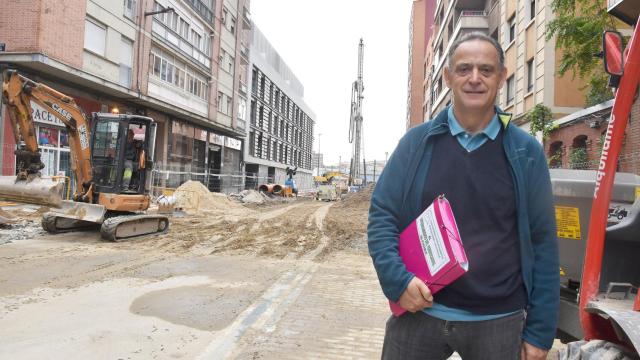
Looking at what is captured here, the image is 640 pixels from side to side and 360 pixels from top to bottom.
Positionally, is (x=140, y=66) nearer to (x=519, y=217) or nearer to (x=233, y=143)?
(x=233, y=143)

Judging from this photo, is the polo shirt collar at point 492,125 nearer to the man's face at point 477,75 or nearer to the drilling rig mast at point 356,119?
the man's face at point 477,75

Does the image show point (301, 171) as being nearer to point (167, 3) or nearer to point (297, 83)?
point (297, 83)

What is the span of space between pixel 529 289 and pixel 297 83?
78702mm

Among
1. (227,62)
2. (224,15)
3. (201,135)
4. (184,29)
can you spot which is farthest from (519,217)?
(227,62)

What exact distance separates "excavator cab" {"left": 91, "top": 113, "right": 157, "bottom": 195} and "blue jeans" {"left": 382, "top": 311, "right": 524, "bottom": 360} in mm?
11349

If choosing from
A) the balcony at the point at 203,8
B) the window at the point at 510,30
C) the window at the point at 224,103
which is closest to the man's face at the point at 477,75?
the window at the point at 510,30

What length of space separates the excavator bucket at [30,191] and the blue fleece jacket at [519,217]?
1025 cm

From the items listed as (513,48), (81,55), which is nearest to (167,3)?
(81,55)

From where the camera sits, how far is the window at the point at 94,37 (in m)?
20.6

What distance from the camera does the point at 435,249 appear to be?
6.18 feet

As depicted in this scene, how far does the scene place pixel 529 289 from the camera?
→ 197 cm

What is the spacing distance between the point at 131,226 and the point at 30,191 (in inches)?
101

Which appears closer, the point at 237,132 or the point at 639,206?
the point at 639,206

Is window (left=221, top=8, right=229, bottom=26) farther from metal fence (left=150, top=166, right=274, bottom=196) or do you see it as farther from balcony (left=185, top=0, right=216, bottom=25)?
metal fence (left=150, top=166, right=274, bottom=196)
